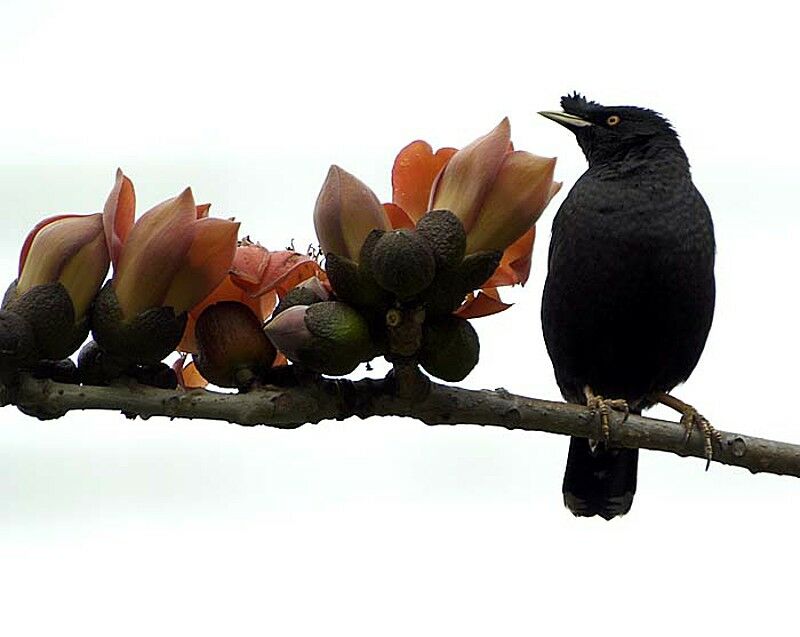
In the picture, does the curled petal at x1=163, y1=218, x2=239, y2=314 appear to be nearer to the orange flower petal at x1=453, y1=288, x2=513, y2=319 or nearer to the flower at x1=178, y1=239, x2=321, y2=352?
the flower at x1=178, y1=239, x2=321, y2=352

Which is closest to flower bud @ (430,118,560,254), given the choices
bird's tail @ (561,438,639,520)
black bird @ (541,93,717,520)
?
black bird @ (541,93,717,520)

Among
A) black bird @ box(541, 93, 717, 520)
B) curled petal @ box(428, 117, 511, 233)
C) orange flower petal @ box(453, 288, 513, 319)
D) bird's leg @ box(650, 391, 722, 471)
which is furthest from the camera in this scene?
black bird @ box(541, 93, 717, 520)

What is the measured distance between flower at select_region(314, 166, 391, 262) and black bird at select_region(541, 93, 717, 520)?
2194 millimetres

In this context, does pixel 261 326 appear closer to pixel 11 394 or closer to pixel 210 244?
pixel 210 244

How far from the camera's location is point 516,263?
2.05m

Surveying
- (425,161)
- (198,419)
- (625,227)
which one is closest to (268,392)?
(198,419)

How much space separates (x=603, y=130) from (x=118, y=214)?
2.86m

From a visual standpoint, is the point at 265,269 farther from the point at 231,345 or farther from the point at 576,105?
the point at 576,105

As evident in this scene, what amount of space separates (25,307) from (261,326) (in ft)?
1.21

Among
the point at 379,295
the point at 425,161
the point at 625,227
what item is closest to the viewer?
the point at 379,295

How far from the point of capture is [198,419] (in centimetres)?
175

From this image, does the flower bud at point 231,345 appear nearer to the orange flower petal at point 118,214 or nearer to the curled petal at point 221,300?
the curled petal at point 221,300

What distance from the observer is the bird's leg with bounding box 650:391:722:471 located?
2295 millimetres

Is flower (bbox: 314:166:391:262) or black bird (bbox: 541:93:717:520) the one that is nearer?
flower (bbox: 314:166:391:262)
